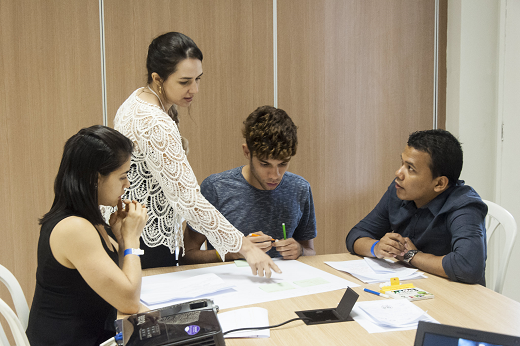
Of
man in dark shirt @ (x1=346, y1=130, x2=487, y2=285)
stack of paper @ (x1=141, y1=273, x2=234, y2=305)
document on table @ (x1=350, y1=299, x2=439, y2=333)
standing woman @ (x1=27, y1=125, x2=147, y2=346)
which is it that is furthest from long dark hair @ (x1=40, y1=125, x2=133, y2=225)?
man in dark shirt @ (x1=346, y1=130, x2=487, y2=285)

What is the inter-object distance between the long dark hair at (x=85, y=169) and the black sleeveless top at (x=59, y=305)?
0.15 ft

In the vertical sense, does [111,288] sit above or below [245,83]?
below

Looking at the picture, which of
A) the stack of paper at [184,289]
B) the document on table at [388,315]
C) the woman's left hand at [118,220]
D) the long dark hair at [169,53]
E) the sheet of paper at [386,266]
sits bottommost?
the sheet of paper at [386,266]

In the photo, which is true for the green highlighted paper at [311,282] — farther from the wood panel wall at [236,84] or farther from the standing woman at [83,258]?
the wood panel wall at [236,84]

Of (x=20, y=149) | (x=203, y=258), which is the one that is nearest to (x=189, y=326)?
(x=203, y=258)

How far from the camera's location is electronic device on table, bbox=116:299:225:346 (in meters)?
0.90

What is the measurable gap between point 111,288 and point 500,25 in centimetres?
288

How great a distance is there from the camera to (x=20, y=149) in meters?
2.38

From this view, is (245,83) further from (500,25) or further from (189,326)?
(189,326)

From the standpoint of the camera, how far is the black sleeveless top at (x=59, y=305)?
1.21 m

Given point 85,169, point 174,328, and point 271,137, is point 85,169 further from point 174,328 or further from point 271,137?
point 271,137

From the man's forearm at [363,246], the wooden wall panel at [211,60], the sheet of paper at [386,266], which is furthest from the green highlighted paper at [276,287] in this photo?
the wooden wall panel at [211,60]

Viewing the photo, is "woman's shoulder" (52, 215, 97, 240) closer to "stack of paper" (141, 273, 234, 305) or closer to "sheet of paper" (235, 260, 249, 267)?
"stack of paper" (141, 273, 234, 305)

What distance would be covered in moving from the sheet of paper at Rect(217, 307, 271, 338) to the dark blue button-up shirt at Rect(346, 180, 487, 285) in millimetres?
734
